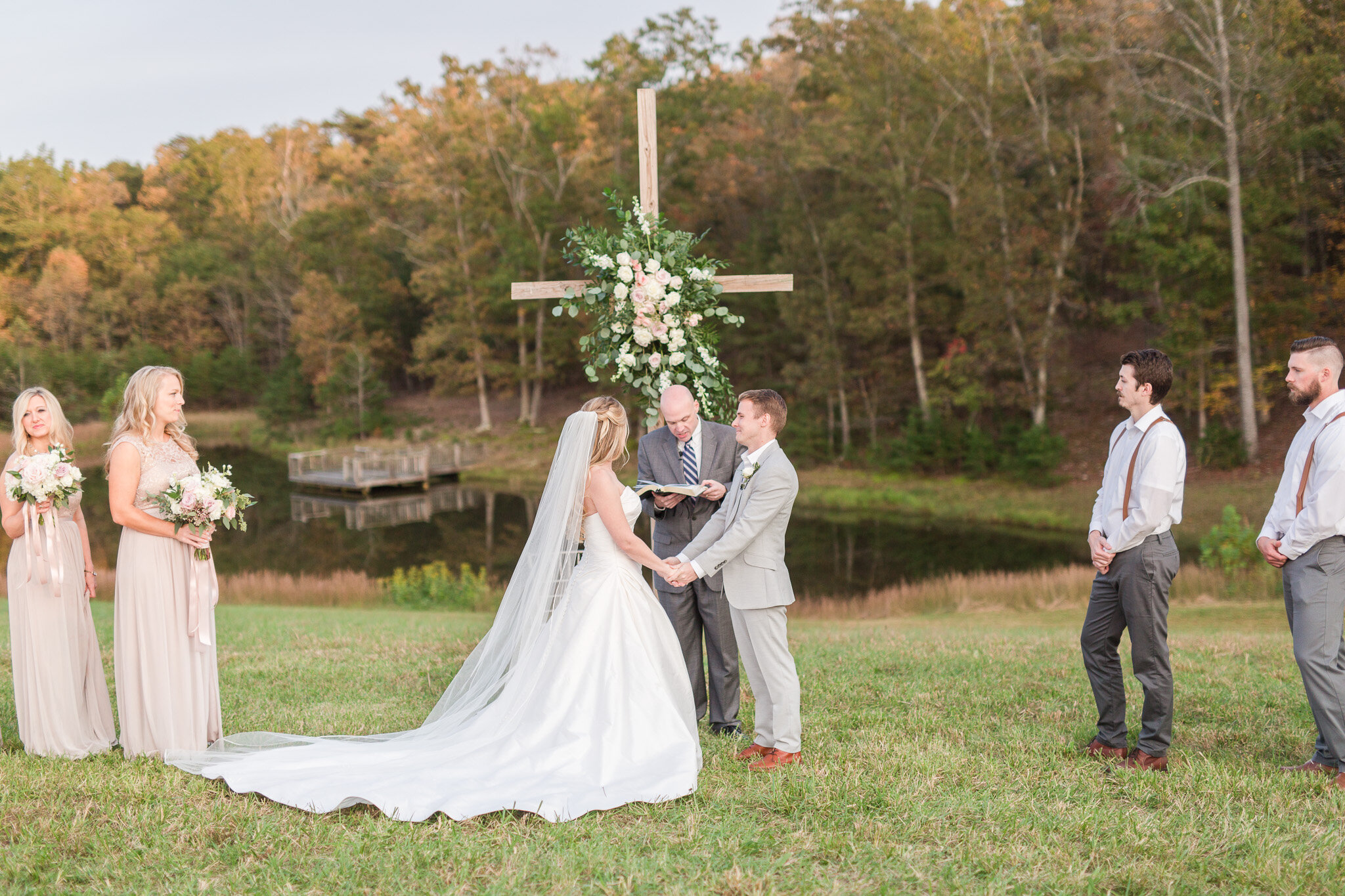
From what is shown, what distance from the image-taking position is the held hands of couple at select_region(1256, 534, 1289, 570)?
16.6 feet

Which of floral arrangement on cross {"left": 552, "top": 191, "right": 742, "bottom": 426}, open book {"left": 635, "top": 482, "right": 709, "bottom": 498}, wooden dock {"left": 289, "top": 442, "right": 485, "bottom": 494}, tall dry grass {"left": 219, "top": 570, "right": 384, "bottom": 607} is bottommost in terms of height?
tall dry grass {"left": 219, "top": 570, "right": 384, "bottom": 607}

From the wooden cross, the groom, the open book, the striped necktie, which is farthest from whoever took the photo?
the wooden cross

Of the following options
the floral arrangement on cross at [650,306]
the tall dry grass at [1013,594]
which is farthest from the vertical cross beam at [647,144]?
the tall dry grass at [1013,594]

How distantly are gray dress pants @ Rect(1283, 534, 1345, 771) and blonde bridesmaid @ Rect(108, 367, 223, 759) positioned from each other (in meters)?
5.89

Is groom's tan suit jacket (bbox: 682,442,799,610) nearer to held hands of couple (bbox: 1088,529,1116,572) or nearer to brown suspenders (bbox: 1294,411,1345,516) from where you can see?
held hands of couple (bbox: 1088,529,1116,572)

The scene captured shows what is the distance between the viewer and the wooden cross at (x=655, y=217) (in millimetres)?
6922

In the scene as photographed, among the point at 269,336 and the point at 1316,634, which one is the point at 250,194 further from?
the point at 1316,634

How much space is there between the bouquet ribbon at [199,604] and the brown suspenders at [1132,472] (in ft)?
16.6

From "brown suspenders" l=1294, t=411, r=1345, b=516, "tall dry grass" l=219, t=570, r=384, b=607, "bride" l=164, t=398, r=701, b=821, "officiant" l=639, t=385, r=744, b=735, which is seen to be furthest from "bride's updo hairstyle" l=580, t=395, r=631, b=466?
"tall dry grass" l=219, t=570, r=384, b=607

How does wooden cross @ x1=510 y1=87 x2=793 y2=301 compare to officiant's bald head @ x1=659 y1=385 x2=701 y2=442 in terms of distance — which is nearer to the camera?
officiant's bald head @ x1=659 y1=385 x2=701 y2=442

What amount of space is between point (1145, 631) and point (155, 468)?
5537 millimetres

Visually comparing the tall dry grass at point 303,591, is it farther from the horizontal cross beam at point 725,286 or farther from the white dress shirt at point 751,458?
the white dress shirt at point 751,458

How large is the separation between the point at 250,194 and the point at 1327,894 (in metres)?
71.5

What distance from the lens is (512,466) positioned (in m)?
36.8
